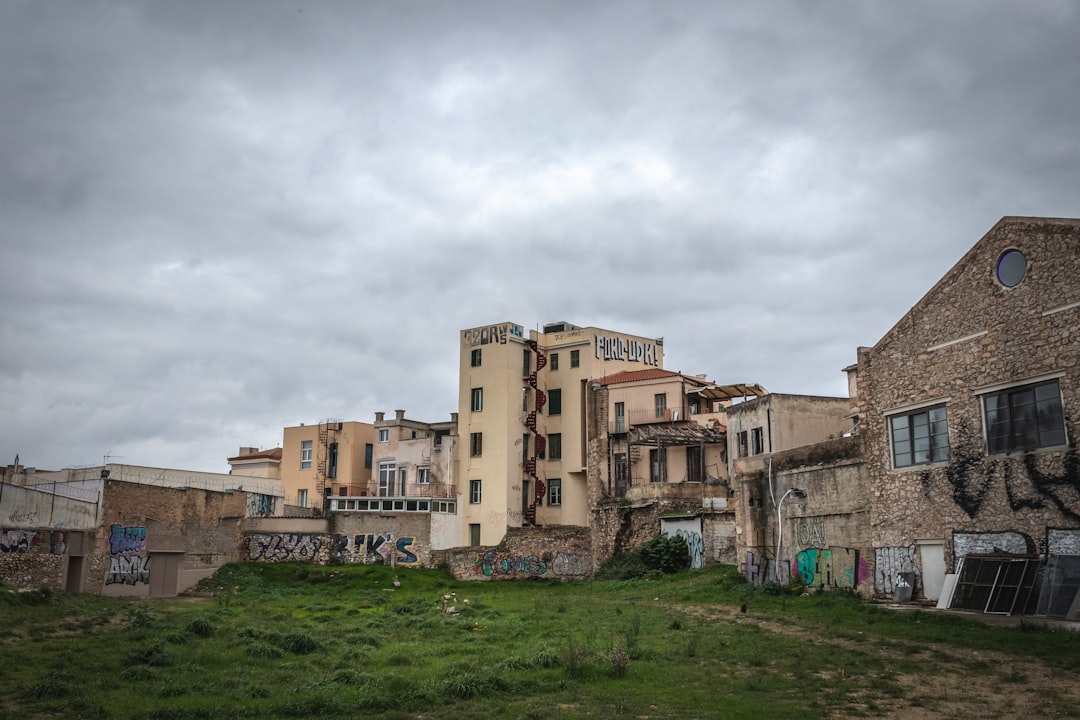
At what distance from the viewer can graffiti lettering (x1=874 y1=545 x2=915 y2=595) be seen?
2656cm

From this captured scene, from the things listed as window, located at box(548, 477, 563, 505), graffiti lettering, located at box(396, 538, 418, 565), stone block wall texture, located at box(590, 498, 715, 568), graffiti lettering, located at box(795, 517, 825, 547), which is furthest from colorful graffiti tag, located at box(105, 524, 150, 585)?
graffiti lettering, located at box(795, 517, 825, 547)

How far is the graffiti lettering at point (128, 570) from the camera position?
139 ft

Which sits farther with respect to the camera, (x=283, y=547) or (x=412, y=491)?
(x=412, y=491)

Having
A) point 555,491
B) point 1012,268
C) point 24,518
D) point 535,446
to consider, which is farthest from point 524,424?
point 1012,268

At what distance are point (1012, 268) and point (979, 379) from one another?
315 centimetres

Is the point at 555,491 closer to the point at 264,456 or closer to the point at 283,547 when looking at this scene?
the point at 283,547

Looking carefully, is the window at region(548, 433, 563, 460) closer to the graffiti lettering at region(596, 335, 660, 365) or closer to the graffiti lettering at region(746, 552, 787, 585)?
the graffiti lettering at region(596, 335, 660, 365)

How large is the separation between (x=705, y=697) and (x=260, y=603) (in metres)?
28.5

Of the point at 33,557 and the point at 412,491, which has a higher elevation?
the point at 412,491

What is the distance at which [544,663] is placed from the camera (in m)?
18.5

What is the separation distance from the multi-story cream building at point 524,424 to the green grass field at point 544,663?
28108mm

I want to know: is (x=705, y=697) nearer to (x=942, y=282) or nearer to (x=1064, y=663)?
(x=1064, y=663)

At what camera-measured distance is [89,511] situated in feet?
Answer: 136

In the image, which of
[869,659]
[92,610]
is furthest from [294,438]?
[869,659]
